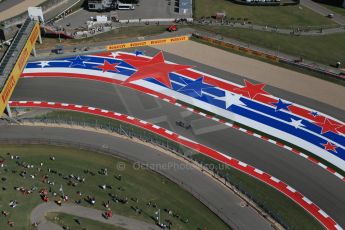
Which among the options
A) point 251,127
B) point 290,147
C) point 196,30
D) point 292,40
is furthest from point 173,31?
point 290,147

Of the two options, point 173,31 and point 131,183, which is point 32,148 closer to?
point 131,183

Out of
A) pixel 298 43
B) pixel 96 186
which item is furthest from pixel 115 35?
pixel 96 186

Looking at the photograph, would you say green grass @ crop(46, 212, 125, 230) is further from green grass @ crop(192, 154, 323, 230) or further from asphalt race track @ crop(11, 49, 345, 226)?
asphalt race track @ crop(11, 49, 345, 226)

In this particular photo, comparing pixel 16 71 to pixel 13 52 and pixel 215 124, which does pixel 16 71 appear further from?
pixel 215 124

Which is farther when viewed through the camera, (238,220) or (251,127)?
(251,127)

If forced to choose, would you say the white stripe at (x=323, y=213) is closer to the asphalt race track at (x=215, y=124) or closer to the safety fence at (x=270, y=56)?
the asphalt race track at (x=215, y=124)
